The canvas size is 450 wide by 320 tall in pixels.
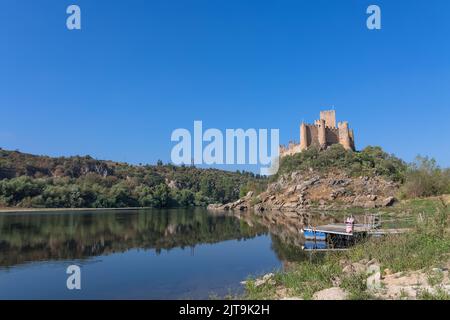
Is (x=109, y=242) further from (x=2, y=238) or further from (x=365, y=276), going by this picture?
(x=365, y=276)

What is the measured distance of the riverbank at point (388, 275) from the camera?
8.64 meters

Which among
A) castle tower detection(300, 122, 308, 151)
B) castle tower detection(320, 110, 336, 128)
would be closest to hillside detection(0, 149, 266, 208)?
castle tower detection(300, 122, 308, 151)

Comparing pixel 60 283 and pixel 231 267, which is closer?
pixel 60 283

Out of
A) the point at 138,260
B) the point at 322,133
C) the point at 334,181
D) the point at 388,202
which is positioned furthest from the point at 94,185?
the point at 138,260

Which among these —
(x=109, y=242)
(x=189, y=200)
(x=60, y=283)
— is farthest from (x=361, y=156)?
(x=60, y=283)

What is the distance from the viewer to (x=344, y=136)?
87125 mm

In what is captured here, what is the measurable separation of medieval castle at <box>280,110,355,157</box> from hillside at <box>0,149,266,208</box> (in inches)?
901

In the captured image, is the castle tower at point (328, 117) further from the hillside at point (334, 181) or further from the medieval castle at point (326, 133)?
the hillside at point (334, 181)

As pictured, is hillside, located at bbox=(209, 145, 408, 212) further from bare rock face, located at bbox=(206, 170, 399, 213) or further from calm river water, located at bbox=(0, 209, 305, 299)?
calm river water, located at bbox=(0, 209, 305, 299)

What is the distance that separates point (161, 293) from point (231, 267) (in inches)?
249

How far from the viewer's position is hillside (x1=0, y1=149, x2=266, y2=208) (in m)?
80.2

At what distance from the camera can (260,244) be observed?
30844mm

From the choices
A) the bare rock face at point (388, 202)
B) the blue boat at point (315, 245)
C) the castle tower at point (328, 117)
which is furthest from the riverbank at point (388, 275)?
the castle tower at point (328, 117)

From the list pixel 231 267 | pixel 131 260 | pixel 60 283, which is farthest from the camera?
pixel 131 260
